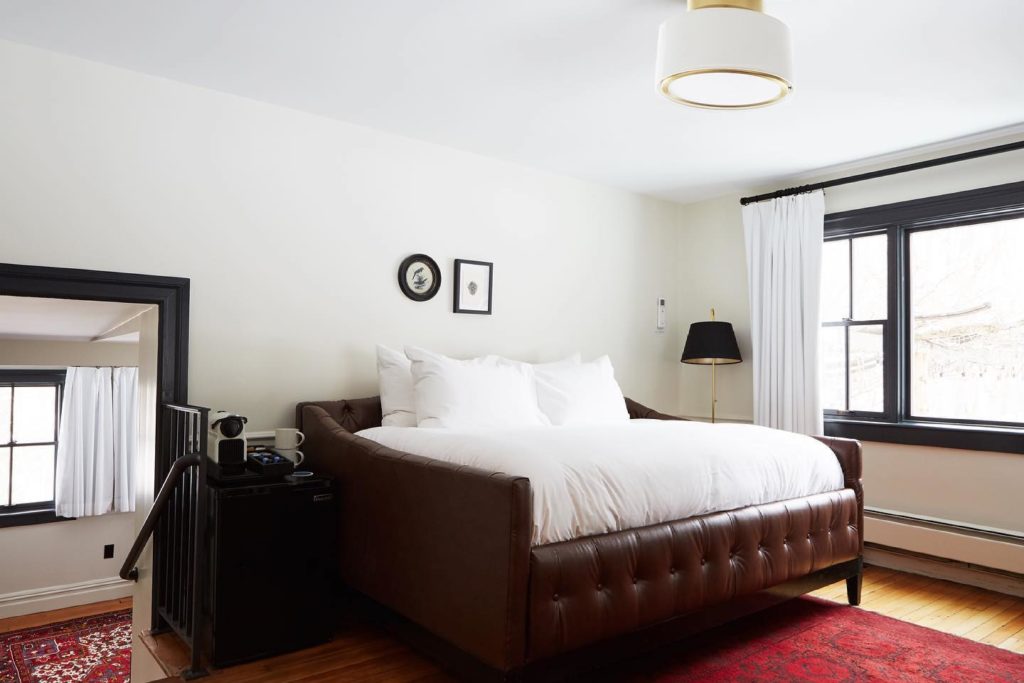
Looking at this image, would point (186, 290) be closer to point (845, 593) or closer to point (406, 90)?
point (406, 90)

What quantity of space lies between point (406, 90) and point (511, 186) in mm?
1185

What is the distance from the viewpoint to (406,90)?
3074 millimetres

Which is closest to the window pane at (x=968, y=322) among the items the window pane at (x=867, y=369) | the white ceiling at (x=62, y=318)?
the window pane at (x=867, y=369)

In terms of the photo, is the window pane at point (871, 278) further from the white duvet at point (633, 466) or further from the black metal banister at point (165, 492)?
the black metal banister at point (165, 492)

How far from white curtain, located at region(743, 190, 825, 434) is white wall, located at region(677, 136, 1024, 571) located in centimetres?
21

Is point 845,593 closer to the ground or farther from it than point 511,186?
closer to the ground

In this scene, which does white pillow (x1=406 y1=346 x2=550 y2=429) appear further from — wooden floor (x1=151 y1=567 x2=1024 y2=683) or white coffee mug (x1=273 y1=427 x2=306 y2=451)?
wooden floor (x1=151 y1=567 x2=1024 y2=683)

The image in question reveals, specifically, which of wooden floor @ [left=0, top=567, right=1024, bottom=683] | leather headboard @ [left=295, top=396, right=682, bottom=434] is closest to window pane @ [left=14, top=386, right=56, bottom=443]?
leather headboard @ [left=295, top=396, right=682, bottom=434]

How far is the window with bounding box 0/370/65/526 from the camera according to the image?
5.37m

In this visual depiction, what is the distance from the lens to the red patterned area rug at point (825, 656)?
94.6 inches

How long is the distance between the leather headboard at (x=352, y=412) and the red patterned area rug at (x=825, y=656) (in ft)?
5.26

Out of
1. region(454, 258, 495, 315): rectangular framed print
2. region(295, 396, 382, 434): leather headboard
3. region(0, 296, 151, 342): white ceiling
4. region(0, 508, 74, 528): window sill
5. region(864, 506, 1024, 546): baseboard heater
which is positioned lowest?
region(0, 508, 74, 528): window sill

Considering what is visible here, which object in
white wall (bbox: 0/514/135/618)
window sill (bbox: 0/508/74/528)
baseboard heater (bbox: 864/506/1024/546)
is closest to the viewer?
baseboard heater (bbox: 864/506/1024/546)

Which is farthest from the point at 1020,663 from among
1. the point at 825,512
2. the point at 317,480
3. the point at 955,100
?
the point at 317,480
